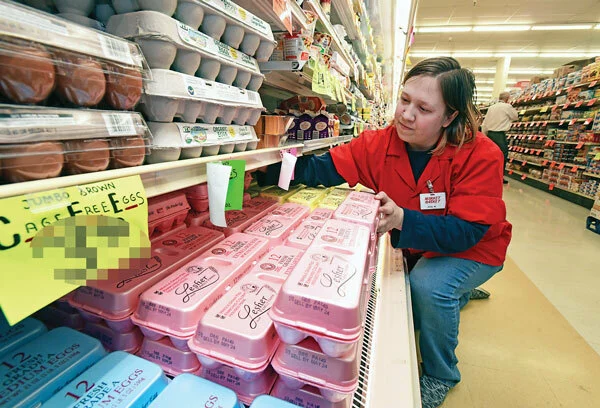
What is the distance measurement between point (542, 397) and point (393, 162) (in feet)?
4.32

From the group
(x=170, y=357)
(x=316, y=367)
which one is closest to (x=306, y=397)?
(x=316, y=367)

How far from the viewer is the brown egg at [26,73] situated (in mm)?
369

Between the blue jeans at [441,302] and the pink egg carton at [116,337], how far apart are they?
106 cm

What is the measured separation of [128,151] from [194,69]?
27cm

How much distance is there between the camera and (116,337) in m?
0.74

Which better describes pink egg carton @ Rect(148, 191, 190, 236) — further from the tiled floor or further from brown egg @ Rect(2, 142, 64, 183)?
the tiled floor

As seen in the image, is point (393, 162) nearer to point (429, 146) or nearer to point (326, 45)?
point (429, 146)

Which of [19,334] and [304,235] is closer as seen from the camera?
[19,334]

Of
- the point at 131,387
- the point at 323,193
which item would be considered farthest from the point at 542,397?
the point at 131,387

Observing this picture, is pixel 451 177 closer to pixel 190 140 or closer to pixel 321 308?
pixel 321 308

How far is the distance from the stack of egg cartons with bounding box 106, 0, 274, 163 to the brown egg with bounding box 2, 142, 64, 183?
0.20m

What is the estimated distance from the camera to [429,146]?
4.58 feet

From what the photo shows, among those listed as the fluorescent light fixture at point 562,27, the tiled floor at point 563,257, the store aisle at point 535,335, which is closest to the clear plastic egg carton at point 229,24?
the store aisle at point 535,335

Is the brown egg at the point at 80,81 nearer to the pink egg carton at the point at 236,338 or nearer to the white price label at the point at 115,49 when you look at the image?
the white price label at the point at 115,49
